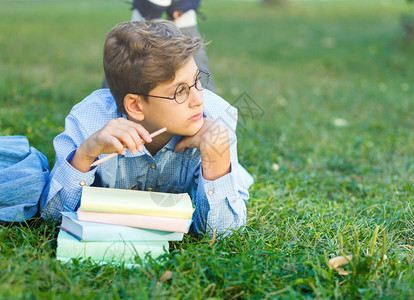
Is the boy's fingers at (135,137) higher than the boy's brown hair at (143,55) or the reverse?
the reverse

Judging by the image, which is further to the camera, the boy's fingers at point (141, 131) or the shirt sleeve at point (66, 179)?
the shirt sleeve at point (66, 179)

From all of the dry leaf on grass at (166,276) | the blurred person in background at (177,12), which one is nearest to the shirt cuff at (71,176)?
the dry leaf on grass at (166,276)

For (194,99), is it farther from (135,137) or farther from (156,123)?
(135,137)

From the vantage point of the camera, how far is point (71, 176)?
2.10m

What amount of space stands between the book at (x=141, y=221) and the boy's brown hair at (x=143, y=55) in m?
0.57

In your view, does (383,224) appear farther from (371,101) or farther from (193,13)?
(371,101)

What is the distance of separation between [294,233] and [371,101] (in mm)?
3548

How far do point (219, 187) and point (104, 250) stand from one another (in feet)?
1.87

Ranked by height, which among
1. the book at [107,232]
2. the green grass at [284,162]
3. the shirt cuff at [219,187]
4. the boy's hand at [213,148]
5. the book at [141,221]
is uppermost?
the boy's hand at [213,148]

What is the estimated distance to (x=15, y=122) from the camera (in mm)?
3568

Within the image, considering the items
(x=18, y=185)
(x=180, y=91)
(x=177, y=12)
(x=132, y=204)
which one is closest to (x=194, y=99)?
(x=180, y=91)

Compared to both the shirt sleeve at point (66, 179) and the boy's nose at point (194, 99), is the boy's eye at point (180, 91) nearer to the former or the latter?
the boy's nose at point (194, 99)

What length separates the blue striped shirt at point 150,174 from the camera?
6.95 feet

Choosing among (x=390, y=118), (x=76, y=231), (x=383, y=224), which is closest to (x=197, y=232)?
(x=76, y=231)
